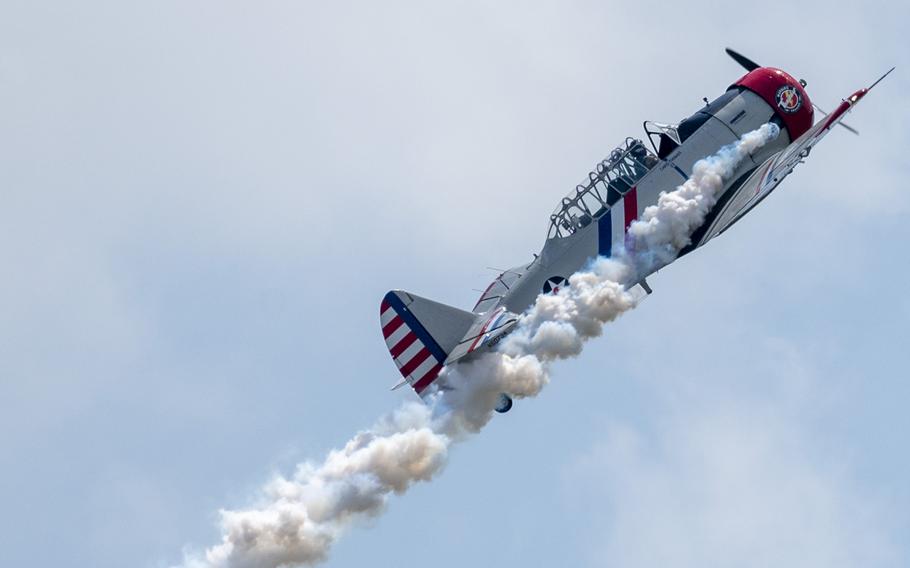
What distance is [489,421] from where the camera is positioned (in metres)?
31.3

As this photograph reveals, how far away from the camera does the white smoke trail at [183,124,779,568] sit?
99.1 feet

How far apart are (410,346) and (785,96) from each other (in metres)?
10.4

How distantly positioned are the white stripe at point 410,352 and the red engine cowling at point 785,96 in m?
9.82

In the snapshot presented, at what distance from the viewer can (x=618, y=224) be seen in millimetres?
33781

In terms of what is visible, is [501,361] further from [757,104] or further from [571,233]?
[757,104]

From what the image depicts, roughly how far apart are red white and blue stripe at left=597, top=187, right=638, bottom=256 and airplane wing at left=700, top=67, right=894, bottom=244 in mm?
1517

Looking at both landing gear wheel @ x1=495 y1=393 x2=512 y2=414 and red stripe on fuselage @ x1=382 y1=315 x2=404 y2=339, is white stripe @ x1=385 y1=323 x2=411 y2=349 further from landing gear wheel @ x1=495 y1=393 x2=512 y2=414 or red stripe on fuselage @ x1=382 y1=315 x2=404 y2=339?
landing gear wheel @ x1=495 y1=393 x2=512 y2=414

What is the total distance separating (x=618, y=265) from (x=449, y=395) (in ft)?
13.9

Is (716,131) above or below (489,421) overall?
above

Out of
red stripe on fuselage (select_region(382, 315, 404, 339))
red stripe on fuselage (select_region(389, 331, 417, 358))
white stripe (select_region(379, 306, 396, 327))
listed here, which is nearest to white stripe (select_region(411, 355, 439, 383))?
red stripe on fuselage (select_region(389, 331, 417, 358))

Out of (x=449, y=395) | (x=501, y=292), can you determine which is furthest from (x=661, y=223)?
(x=449, y=395)

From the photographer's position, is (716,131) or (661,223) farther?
(716,131)

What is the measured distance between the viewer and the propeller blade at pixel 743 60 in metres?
39.1

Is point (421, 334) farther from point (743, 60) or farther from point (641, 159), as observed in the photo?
point (743, 60)
